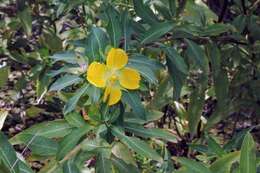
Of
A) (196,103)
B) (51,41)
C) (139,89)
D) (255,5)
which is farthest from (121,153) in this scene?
(51,41)

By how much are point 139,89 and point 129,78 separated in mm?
106

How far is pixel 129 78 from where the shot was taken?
47.4 inches

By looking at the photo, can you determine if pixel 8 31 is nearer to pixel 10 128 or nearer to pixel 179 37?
pixel 10 128

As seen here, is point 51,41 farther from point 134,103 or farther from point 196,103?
point 134,103

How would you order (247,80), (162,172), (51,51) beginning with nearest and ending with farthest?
(162,172) → (247,80) → (51,51)

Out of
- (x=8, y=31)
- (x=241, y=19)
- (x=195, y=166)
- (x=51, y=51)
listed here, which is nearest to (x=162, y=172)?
(x=195, y=166)

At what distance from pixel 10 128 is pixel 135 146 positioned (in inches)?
72.7

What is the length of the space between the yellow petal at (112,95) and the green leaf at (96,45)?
78mm

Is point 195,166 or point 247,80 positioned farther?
point 247,80

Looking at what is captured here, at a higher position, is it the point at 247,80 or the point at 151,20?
the point at 151,20

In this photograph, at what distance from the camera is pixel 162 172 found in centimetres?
132

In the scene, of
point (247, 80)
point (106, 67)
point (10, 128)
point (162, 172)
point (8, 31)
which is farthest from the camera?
point (10, 128)

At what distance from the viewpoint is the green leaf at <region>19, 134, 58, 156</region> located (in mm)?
1341

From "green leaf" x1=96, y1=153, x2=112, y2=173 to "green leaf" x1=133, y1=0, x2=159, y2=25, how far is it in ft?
1.39
